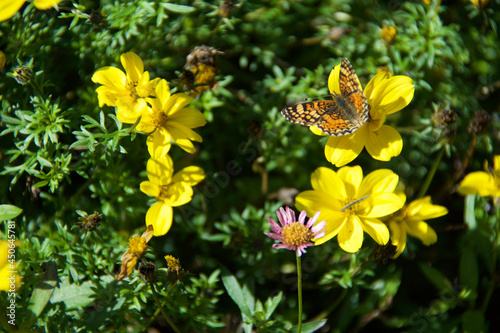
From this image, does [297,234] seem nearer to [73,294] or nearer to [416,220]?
[416,220]

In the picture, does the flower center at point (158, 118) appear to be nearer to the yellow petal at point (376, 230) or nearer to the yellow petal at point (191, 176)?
the yellow petal at point (191, 176)

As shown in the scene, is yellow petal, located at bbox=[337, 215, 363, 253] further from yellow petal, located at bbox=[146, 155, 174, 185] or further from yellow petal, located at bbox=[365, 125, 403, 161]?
yellow petal, located at bbox=[146, 155, 174, 185]

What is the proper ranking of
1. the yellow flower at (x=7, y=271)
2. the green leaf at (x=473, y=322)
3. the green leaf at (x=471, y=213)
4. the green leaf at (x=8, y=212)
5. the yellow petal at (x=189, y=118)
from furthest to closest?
1. the green leaf at (x=471, y=213)
2. the green leaf at (x=473, y=322)
3. the yellow petal at (x=189, y=118)
4. the green leaf at (x=8, y=212)
5. the yellow flower at (x=7, y=271)

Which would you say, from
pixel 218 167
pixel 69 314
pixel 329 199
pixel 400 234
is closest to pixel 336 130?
pixel 329 199

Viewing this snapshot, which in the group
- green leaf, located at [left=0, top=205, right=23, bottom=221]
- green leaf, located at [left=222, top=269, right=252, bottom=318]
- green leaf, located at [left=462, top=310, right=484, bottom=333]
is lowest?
green leaf, located at [left=462, top=310, right=484, bottom=333]

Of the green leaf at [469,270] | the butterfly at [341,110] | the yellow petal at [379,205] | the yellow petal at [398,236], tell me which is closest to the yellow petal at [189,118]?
the butterfly at [341,110]

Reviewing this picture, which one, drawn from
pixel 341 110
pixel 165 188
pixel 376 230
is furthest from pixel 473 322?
pixel 165 188

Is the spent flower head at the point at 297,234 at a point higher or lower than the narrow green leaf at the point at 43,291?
higher

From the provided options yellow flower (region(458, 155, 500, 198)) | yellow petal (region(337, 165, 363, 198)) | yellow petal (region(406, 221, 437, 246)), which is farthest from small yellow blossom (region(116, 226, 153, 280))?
yellow flower (region(458, 155, 500, 198))
